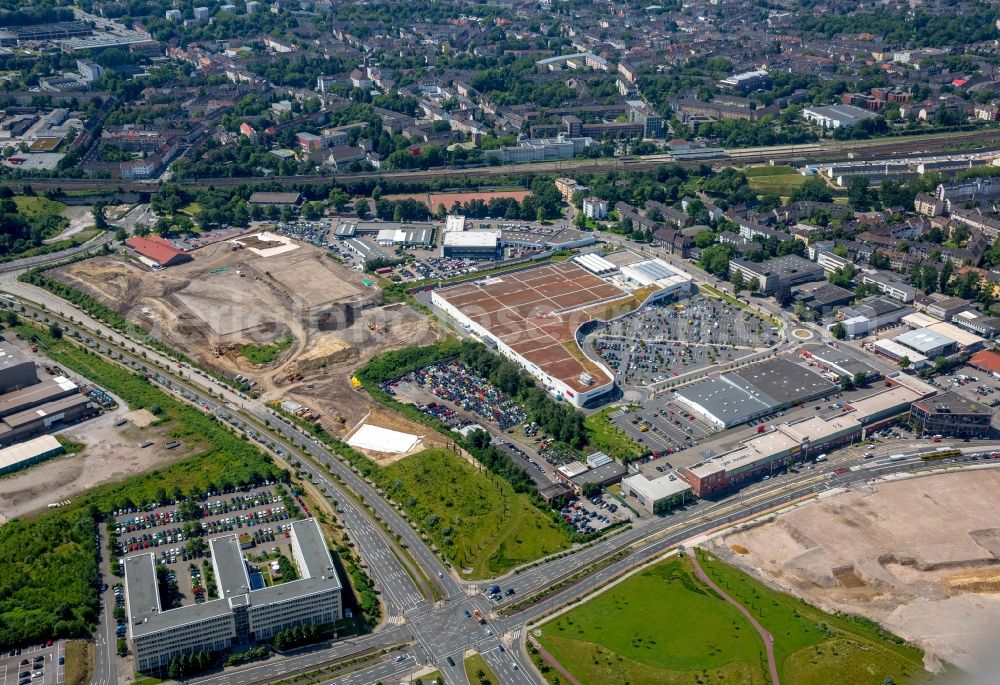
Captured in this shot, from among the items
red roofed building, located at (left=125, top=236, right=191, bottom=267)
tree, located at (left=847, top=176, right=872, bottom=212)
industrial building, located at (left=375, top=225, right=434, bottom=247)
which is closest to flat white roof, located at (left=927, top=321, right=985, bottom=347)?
tree, located at (left=847, top=176, right=872, bottom=212)

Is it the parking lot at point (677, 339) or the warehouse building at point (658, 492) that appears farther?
the parking lot at point (677, 339)

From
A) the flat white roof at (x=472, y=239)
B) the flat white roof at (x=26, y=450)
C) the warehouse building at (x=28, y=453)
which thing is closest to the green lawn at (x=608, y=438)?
the flat white roof at (x=472, y=239)

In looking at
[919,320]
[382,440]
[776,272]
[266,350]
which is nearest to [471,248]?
[266,350]

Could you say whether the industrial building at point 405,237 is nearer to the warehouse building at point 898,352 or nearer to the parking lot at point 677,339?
the parking lot at point 677,339

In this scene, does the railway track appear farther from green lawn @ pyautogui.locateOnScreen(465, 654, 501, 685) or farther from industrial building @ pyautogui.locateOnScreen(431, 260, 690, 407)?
green lawn @ pyautogui.locateOnScreen(465, 654, 501, 685)

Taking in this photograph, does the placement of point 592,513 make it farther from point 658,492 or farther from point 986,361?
point 986,361

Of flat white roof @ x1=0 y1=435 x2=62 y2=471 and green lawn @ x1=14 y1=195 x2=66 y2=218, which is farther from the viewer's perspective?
green lawn @ x1=14 y1=195 x2=66 y2=218
